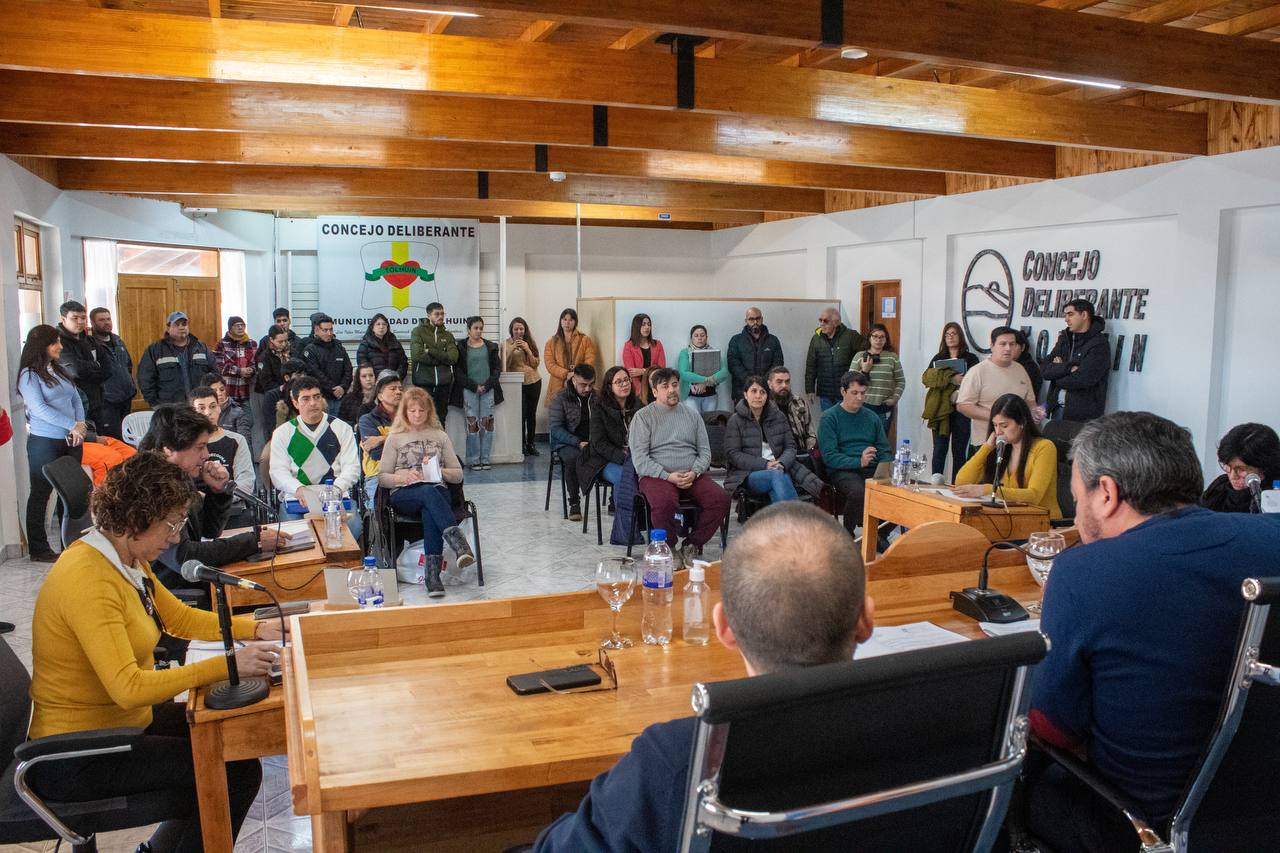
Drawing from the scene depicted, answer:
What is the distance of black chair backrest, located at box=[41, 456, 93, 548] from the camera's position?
454 cm

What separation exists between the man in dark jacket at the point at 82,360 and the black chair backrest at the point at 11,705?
511cm

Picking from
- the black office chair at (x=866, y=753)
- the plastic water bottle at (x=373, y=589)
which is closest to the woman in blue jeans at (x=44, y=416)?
the plastic water bottle at (x=373, y=589)

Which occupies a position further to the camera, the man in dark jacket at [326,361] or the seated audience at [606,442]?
the man in dark jacket at [326,361]

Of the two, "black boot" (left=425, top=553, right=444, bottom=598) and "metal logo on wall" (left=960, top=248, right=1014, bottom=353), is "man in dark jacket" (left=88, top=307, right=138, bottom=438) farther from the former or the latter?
"metal logo on wall" (left=960, top=248, right=1014, bottom=353)

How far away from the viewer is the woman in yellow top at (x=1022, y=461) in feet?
16.4

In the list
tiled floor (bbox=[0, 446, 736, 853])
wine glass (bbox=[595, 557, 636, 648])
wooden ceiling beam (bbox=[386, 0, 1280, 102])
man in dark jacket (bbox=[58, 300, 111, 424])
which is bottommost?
tiled floor (bbox=[0, 446, 736, 853])

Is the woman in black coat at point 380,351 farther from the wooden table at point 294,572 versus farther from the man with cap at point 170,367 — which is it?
the wooden table at point 294,572

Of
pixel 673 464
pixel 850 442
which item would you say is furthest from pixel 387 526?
pixel 850 442

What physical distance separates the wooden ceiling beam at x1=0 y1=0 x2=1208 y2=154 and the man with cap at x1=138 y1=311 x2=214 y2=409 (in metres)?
4.07

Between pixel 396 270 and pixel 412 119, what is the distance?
5.07 meters

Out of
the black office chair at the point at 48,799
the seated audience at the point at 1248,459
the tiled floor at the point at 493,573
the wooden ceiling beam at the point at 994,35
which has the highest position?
the wooden ceiling beam at the point at 994,35

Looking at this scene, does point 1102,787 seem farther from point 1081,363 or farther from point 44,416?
point 1081,363

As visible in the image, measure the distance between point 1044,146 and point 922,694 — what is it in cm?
847

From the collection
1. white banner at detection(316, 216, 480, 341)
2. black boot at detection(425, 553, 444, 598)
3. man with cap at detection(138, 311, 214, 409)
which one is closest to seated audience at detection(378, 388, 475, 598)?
black boot at detection(425, 553, 444, 598)
